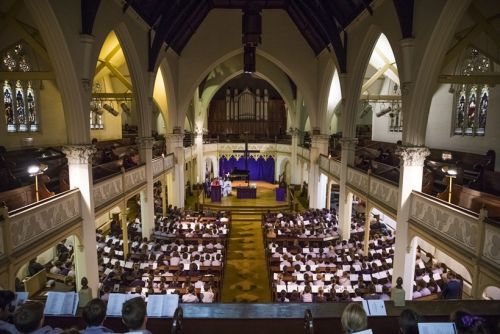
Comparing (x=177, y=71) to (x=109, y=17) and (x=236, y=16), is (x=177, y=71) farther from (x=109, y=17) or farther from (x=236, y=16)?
(x=109, y=17)

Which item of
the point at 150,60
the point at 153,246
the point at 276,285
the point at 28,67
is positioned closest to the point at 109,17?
the point at 150,60

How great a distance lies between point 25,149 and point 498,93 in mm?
17806

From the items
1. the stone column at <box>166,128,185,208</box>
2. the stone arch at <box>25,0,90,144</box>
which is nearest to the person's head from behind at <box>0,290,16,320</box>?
the stone arch at <box>25,0,90,144</box>

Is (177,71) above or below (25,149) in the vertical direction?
above

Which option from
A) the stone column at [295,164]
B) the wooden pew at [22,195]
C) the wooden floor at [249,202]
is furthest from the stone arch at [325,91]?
the wooden pew at [22,195]

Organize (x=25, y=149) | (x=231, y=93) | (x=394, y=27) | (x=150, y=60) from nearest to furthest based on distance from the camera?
(x=394, y=27), (x=25, y=149), (x=150, y=60), (x=231, y=93)

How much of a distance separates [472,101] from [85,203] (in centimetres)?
1446

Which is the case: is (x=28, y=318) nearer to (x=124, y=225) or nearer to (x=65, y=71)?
(x=65, y=71)

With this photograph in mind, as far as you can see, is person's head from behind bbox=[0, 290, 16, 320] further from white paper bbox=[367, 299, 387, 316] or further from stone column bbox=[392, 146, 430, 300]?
stone column bbox=[392, 146, 430, 300]

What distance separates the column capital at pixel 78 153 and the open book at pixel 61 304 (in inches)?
218

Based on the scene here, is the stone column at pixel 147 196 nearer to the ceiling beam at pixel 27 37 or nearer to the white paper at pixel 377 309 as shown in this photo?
the ceiling beam at pixel 27 37

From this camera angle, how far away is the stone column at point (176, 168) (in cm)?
2067

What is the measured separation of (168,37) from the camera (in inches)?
658

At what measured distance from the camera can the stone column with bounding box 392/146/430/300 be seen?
9.27 metres
